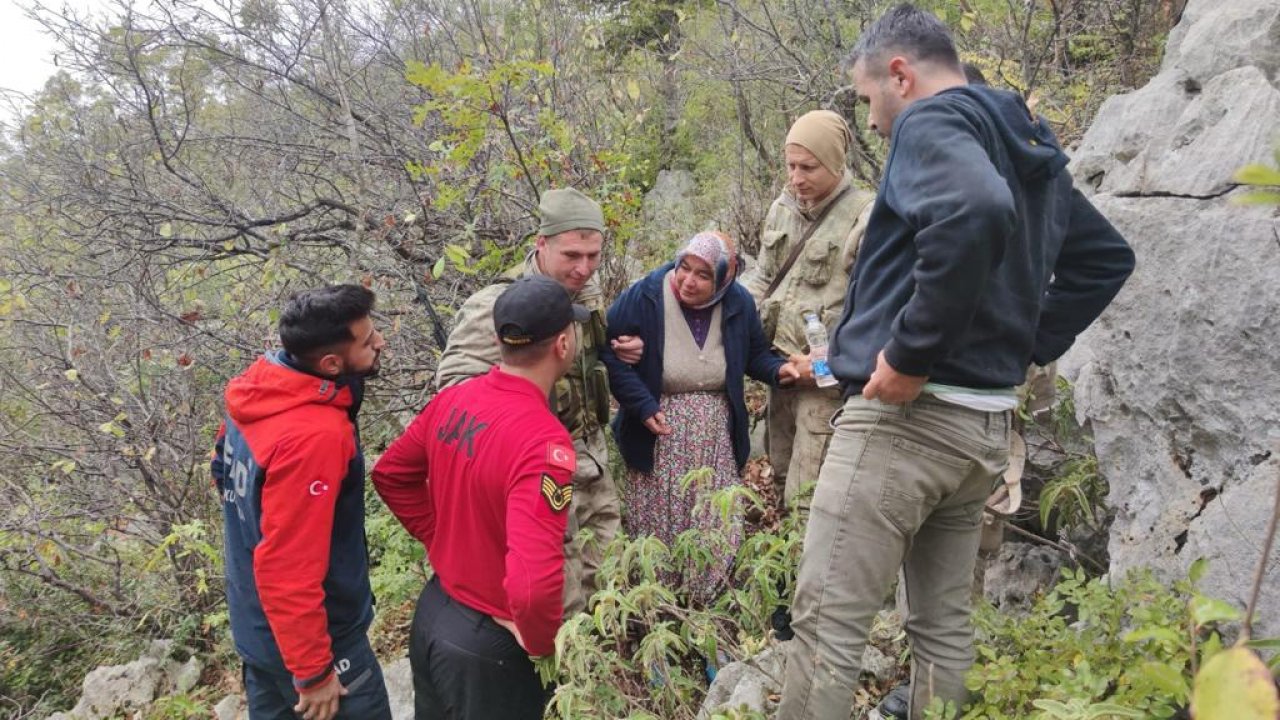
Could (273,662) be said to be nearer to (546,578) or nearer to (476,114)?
(546,578)

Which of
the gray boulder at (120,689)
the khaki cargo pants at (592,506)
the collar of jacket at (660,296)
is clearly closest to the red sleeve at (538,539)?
the khaki cargo pants at (592,506)

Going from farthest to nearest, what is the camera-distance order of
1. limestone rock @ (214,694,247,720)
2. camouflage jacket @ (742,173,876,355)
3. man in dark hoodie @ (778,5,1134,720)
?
limestone rock @ (214,694,247,720) < camouflage jacket @ (742,173,876,355) < man in dark hoodie @ (778,5,1134,720)

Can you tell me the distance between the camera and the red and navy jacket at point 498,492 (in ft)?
7.38

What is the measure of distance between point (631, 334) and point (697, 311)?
0.34m

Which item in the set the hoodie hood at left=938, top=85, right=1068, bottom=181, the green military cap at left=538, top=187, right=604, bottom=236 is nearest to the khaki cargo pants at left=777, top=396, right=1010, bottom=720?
the hoodie hood at left=938, top=85, right=1068, bottom=181

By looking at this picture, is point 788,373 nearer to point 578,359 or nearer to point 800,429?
point 800,429

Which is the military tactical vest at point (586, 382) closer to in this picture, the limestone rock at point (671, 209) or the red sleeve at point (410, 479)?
the red sleeve at point (410, 479)

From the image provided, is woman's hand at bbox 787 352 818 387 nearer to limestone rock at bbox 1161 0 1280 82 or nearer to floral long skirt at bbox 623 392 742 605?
floral long skirt at bbox 623 392 742 605

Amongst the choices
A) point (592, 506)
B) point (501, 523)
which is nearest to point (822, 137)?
point (592, 506)

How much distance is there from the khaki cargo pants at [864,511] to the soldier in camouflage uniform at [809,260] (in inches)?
53.5

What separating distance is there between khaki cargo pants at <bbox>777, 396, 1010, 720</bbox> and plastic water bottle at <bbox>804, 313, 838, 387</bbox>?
1.12m

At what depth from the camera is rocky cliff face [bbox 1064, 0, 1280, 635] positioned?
2.36m

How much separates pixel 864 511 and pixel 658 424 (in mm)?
1641

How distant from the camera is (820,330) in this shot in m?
3.61
